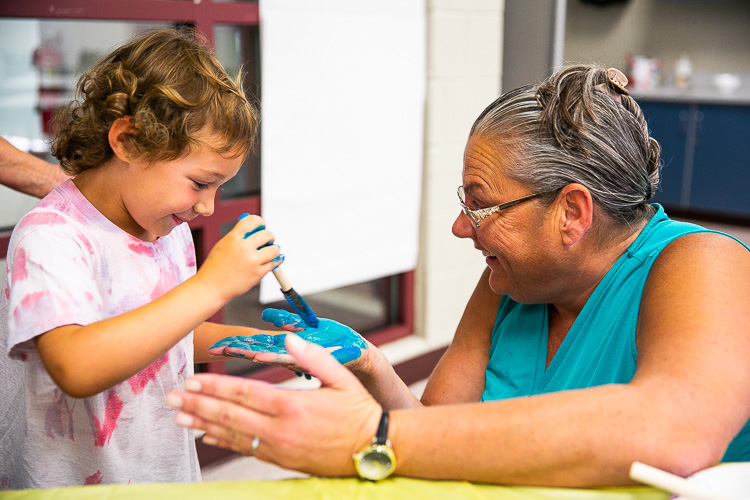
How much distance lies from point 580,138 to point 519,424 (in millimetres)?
512

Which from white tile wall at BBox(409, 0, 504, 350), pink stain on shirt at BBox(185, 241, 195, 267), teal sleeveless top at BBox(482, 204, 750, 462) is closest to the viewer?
teal sleeveless top at BBox(482, 204, 750, 462)

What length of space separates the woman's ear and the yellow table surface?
48cm

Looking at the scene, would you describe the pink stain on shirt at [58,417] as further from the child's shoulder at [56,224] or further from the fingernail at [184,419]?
the fingernail at [184,419]

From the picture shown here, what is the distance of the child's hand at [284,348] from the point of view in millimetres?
1126

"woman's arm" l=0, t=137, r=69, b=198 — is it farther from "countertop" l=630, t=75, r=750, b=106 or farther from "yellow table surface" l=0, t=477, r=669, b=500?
"countertop" l=630, t=75, r=750, b=106

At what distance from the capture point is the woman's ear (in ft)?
3.74

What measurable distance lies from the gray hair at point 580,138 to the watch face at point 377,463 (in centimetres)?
55

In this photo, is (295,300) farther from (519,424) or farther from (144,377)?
(519,424)

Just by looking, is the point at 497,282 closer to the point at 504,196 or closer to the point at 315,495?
the point at 504,196

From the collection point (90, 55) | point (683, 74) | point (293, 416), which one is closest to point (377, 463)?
point (293, 416)

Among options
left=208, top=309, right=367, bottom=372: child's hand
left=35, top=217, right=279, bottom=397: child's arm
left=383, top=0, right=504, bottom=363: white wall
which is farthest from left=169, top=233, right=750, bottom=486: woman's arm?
left=383, top=0, right=504, bottom=363: white wall

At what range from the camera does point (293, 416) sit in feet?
2.73

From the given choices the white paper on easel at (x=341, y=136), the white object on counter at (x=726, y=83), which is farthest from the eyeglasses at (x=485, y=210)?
the white object on counter at (x=726, y=83)

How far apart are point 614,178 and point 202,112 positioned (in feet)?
2.30
